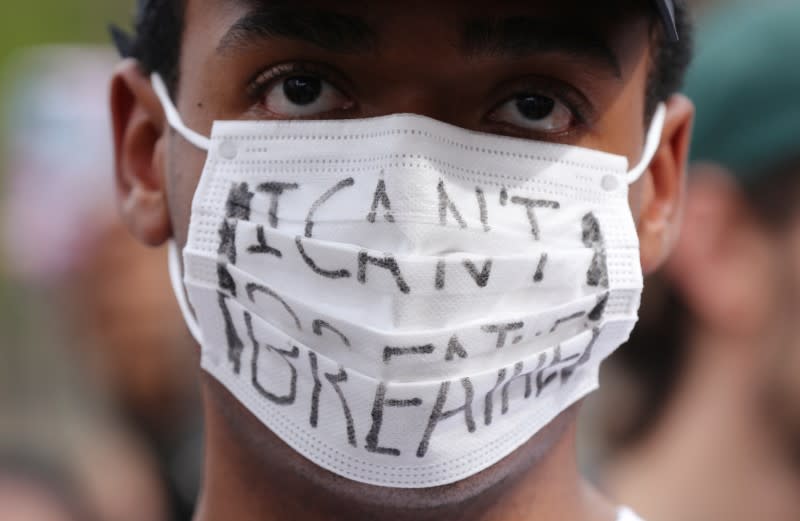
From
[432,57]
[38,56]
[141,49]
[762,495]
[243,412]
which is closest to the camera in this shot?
[432,57]

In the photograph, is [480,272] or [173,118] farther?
[173,118]

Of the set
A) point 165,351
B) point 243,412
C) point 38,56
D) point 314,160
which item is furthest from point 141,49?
point 38,56

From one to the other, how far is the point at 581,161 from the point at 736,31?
2.42 m

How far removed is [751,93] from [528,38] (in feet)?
7.71

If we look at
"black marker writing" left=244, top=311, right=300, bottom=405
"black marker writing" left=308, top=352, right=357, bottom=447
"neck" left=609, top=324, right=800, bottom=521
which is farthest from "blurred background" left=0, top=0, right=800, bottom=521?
"black marker writing" left=308, top=352, right=357, bottom=447

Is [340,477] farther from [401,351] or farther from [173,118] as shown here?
[173,118]

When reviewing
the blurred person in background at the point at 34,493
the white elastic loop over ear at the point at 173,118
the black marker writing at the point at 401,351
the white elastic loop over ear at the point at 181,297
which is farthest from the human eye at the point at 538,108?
the blurred person in background at the point at 34,493

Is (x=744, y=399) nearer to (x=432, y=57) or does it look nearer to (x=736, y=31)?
(x=736, y=31)

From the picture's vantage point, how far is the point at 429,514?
105 inches

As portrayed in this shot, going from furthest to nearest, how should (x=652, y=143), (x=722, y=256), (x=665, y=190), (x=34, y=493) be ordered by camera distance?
1. (x=722, y=256)
2. (x=34, y=493)
3. (x=665, y=190)
4. (x=652, y=143)

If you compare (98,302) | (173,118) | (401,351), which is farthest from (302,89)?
(98,302)

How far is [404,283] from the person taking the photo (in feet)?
8.25

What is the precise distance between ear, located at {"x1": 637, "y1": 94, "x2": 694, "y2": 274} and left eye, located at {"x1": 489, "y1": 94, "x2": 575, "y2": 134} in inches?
12.4

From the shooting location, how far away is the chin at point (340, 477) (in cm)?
262
